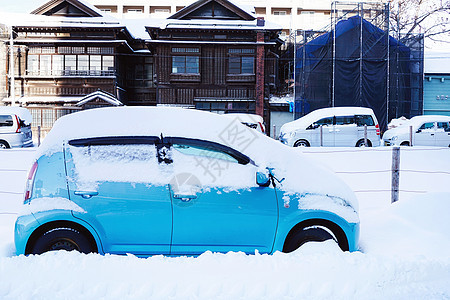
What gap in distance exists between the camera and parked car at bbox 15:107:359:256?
3559 mm

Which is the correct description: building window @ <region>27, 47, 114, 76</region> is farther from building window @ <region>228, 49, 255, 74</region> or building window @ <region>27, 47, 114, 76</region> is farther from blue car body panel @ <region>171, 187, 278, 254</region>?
blue car body panel @ <region>171, 187, 278, 254</region>

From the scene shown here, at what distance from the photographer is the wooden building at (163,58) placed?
26.3 meters

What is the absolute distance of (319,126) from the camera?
1800 centimetres

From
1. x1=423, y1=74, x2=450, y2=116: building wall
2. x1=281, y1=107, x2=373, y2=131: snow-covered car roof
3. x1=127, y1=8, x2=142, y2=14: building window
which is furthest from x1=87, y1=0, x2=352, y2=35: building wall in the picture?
x1=281, y1=107, x2=373, y2=131: snow-covered car roof

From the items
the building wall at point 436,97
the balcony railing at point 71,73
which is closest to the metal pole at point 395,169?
the balcony railing at point 71,73

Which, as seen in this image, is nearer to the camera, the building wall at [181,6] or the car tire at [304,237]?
the car tire at [304,237]

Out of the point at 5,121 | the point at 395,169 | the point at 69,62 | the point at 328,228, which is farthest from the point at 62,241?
the point at 69,62

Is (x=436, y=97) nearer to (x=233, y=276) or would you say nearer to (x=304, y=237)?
(x=304, y=237)

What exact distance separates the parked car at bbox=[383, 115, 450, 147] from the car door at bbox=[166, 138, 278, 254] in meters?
15.7

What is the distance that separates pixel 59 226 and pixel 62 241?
0.14m

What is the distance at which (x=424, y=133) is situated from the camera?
706 inches

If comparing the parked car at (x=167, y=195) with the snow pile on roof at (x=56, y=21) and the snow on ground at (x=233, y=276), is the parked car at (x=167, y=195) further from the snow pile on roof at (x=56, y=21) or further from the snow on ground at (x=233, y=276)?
the snow pile on roof at (x=56, y=21)

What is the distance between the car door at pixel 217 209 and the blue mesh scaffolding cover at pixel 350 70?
22443 mm

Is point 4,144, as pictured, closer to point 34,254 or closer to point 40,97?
→ point 40,97
